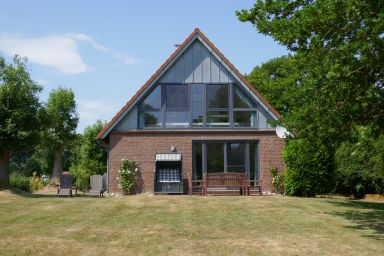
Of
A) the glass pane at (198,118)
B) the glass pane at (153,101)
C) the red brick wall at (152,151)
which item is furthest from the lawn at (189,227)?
the glass pane at (153,101)

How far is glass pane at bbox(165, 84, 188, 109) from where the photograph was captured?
21828 mm

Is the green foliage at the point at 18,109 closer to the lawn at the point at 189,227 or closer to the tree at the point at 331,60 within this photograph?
the lawn at the point at 189,227

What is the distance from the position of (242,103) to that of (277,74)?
2720cm

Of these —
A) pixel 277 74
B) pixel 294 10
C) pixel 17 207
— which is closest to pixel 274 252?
pixel 294 10

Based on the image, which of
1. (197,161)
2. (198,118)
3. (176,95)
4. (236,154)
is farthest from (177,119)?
(236,154)

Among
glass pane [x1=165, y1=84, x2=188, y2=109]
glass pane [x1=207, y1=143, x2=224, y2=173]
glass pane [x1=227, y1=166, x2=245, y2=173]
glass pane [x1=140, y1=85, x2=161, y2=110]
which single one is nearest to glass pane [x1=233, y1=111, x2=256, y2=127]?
glass pane [x1=207, y1=143, x2=224, y2=173]

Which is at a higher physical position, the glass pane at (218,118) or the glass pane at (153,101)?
the glass pane at (153,101)

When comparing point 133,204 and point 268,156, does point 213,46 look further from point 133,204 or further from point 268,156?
point 133,204

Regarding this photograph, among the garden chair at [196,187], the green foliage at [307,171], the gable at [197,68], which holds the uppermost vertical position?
the gable at [197,68]

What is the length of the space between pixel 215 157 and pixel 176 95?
347 cm

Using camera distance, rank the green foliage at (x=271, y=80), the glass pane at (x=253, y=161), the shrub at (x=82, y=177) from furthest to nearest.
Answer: the green foliage at (x=271, y=80) → the shrub at (x=82, y=177) → the glass pane at (x=253, y=161)

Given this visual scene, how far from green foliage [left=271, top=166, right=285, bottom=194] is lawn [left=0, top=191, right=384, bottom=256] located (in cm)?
387

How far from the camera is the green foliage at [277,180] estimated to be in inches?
840

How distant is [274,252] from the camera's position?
9156 mm
